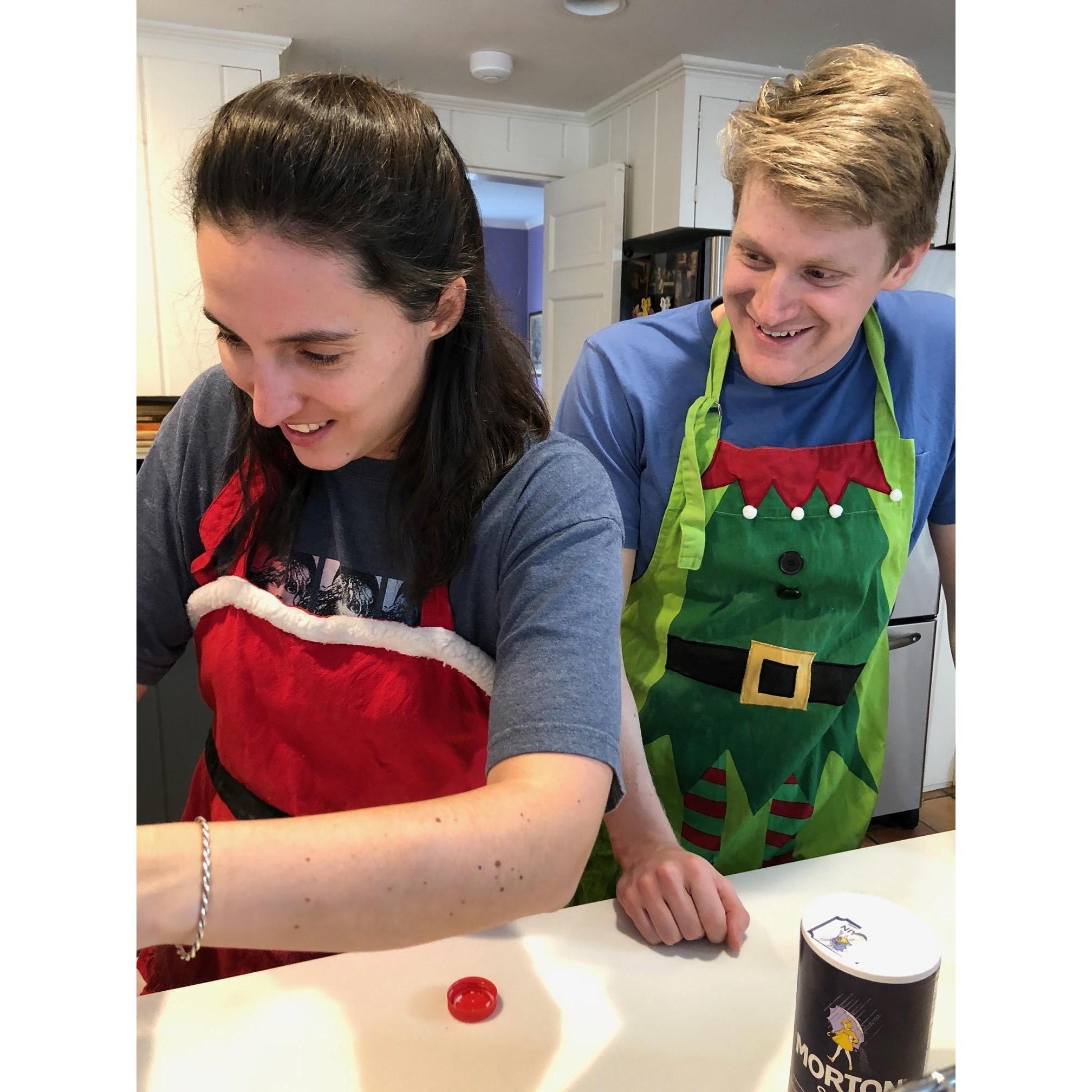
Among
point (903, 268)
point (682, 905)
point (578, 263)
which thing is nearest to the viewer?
point (682, 905)

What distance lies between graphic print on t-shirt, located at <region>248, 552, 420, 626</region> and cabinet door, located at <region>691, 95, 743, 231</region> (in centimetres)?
263

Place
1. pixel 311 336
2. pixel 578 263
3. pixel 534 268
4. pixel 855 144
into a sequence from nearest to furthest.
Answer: pixel 311 336 < pixel 855 144 < pixel 578 263 < pixel 534 268

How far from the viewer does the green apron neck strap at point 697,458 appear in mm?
985

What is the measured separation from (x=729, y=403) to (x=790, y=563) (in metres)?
0.19

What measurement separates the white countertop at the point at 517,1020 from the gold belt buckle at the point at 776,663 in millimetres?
Answer: 303

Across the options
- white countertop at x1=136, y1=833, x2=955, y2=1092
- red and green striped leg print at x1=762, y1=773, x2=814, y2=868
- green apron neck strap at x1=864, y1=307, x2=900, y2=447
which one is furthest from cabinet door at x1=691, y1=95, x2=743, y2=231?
white countertop at x1=136, y1=833, x2=955, y2=1092

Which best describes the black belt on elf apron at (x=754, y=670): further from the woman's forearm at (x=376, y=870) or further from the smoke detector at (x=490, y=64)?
the smoke detector at (x=490, y=64)

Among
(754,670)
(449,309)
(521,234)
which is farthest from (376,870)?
(521,234)

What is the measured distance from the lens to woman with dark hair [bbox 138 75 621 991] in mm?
484

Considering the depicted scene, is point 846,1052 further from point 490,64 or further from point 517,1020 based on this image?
point 490,64

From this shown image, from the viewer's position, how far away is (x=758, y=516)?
100cm

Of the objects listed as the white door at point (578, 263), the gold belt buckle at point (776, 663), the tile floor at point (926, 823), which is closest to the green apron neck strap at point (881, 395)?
the gold belt buckle at point (776, 663)
